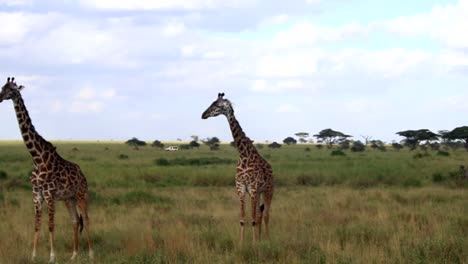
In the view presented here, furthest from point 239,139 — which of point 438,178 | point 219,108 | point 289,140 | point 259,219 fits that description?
point 289,140

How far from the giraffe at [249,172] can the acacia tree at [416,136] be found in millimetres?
68502

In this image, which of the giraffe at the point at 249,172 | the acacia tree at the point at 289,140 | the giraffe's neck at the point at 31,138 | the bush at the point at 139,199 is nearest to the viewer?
the giraffe's neck at the point at 31,138

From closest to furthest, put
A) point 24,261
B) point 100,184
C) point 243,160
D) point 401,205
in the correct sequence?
point 24,261
point 243,160
point 401,205
point 100,184

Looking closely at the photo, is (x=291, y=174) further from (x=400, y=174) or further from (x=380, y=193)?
(x=380, y=193)

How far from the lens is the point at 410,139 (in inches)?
3132

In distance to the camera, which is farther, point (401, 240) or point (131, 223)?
point (131, 223)

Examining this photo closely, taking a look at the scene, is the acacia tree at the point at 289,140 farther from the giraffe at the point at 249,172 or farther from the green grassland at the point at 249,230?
the giraffe at the point at 249,172

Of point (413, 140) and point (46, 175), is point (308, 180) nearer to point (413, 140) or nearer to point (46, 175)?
point (46, 175)

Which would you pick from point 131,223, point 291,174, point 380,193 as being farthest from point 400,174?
point 131,223

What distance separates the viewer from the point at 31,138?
9.67 metres

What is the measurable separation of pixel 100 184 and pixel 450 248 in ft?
53.6

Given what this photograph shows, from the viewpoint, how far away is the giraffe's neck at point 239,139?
11180mm

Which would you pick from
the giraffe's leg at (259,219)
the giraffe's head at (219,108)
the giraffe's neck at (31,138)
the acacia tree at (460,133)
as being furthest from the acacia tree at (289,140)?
the giraffe's neck at (31,138)

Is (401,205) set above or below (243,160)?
below
